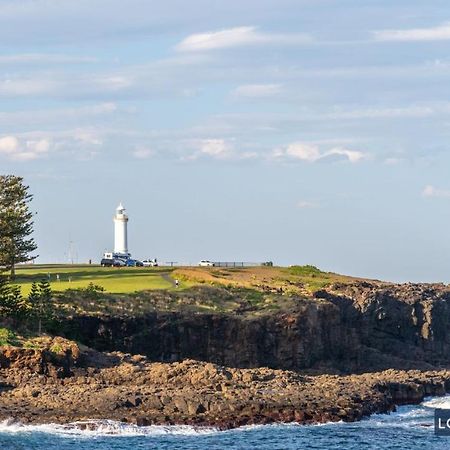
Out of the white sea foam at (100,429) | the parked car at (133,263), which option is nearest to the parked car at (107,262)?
the parked car at (133,263)

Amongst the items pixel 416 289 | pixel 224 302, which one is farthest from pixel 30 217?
pixel 416 289

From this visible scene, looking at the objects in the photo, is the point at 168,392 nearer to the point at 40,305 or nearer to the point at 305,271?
the point at 40,305

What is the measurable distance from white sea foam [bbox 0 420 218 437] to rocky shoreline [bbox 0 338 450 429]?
525 mm

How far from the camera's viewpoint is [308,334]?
80.8 metres

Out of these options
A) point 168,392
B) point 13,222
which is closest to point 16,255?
point 13,222

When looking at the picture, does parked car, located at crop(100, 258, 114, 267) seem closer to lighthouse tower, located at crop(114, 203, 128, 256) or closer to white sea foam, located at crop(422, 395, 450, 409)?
lighthouse tower, located at crop(114, 203, 128, 256)

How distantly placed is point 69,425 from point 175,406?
5164mm

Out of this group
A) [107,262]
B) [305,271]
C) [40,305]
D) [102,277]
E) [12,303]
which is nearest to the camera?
[40,305]

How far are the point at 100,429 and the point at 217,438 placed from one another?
5.10m

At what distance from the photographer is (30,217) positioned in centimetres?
9812

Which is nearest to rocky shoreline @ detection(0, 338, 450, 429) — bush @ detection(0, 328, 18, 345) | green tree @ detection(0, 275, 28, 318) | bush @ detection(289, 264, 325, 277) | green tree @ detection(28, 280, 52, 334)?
bush @ detection(0, 328, 18, 345)

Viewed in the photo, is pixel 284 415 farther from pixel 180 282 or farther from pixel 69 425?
pixel 180 282

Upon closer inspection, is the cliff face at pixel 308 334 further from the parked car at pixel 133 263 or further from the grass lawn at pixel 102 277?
the parked car at pixel 133 263

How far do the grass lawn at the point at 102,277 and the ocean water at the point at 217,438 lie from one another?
86.6 feet
